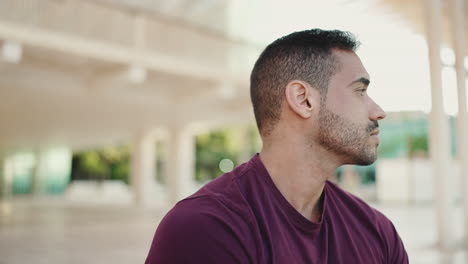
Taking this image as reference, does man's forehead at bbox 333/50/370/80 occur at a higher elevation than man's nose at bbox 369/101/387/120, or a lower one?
higher

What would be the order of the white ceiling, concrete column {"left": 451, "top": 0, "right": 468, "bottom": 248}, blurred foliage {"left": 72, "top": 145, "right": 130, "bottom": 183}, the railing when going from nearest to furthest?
1. concrete column {"left": 451, "top": 0, "right": 468, "bottom": 248}
2. the railing
3. the white ceiling
4. blurred foliage {"left": 72, "top": 145, "right": 130, "bottom": 183}

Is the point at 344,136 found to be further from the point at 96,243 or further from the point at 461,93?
the point at 96,243

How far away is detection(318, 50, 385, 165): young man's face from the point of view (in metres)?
1.48

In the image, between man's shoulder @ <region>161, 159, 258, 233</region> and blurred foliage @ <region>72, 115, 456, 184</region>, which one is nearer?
man's shoulder @ <region>161, 159, 258, 233</region>

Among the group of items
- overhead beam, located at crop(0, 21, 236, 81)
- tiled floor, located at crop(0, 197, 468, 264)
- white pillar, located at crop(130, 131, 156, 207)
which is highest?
overhead beam, located at crop(0, 21, 236, 81)

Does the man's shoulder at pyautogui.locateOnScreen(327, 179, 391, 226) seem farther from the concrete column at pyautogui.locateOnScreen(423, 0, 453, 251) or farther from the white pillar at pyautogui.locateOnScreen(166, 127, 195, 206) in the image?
the white pillar at pyautogui.locateOnScreen(166, 127, 195, 206)

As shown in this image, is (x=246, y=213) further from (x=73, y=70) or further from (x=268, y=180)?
(x=73, y=70)

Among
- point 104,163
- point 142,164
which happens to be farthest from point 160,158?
point 142,164

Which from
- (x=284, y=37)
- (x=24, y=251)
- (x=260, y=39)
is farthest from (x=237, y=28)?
(x=284, y=37)

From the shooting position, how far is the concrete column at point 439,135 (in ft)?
20.2

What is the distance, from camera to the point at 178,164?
1873 cm

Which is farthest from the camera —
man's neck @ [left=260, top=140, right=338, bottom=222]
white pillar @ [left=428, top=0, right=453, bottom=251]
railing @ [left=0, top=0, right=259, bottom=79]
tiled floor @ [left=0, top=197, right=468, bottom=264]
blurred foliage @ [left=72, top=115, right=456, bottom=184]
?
blurred foliage @ [left=72, top=115, right=456, bottom=184]

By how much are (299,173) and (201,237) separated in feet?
1.59

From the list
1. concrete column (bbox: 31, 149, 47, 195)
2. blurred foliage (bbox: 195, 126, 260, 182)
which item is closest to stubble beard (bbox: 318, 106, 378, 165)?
blurred foliage (bbox: 195, 126, 260, 182)
